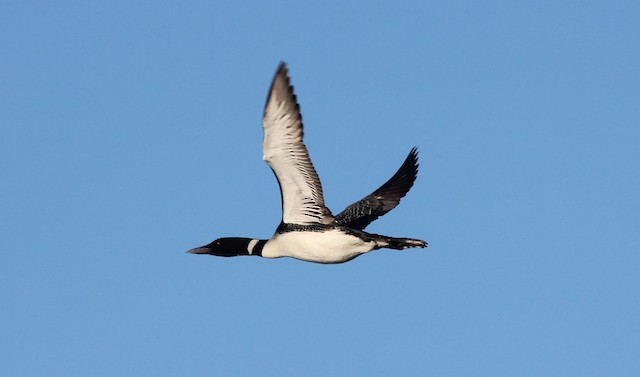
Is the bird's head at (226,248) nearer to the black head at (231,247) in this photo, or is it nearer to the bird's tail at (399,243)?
the black head at (231,247)

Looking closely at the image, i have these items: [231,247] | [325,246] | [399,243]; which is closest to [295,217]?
[325,246]

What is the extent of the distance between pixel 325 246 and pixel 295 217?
0.71 metres

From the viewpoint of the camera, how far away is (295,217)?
59.8ft

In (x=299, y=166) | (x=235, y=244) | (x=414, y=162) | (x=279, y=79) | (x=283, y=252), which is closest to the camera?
(x=279, y=79)

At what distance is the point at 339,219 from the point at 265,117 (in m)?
4.36

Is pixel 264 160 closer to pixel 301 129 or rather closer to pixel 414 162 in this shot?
pixel 301 129

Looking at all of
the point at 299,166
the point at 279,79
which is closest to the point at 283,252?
the point at 299,166

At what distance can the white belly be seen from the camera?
17984mm

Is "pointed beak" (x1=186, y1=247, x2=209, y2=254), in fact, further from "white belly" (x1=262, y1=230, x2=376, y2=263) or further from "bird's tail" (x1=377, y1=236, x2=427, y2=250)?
"bird's tail" (x1=377, y1=236, x2=427, y2=250)

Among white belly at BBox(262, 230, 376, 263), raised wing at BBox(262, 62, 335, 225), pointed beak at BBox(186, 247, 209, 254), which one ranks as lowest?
white belly at BBox(262, 230, 376, 263)

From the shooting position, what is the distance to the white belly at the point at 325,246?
18.0 meters

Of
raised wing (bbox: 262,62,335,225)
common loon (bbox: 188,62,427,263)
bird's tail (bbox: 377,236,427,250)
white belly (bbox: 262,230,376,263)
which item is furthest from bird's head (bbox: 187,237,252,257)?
bird's tail (bbox: 377,236,427,250)

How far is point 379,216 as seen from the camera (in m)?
21.0

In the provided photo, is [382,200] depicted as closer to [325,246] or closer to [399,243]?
[399,243]
